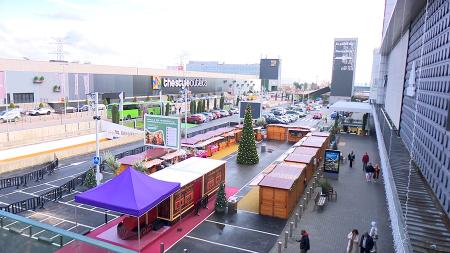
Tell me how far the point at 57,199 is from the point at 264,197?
1202cm

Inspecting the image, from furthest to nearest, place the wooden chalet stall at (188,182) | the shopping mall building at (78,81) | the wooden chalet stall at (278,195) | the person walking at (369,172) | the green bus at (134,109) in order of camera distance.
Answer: the green bus at (134,109) < the shopping mall building at (78,81) < the person walking at (369,172) < the wooden chalet stall at (278,195) < the wooden chalet stall at (188,182)

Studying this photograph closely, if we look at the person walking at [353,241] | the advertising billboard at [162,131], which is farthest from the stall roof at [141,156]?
the person walking at [353,241]

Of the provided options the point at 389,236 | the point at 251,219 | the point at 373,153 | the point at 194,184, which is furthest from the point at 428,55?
the point at 373,153

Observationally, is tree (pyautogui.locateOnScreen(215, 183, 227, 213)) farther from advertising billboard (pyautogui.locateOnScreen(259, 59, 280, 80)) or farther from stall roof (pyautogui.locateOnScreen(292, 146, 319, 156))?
advertising billboard (pyautogui.locateOnScreen(259, 59, 280, 80))

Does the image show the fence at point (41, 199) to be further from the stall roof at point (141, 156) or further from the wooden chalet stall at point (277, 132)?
the wooden chalet stall at point (277, 132)

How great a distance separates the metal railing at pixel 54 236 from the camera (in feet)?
19.1

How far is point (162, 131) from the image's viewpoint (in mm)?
25109

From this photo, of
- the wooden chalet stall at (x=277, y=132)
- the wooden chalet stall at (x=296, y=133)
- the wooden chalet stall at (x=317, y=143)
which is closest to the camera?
the wooden chalet stall at (x=317, y=143)

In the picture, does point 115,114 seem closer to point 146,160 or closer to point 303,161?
point 146,160

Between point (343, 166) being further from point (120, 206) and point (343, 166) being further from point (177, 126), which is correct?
point (120, 206)

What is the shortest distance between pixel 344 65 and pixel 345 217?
86126 mm

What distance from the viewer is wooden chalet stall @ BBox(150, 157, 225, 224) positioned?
55.0 feet

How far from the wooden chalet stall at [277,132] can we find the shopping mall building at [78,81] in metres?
14.1

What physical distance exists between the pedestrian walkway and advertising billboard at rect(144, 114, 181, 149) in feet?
32.8
